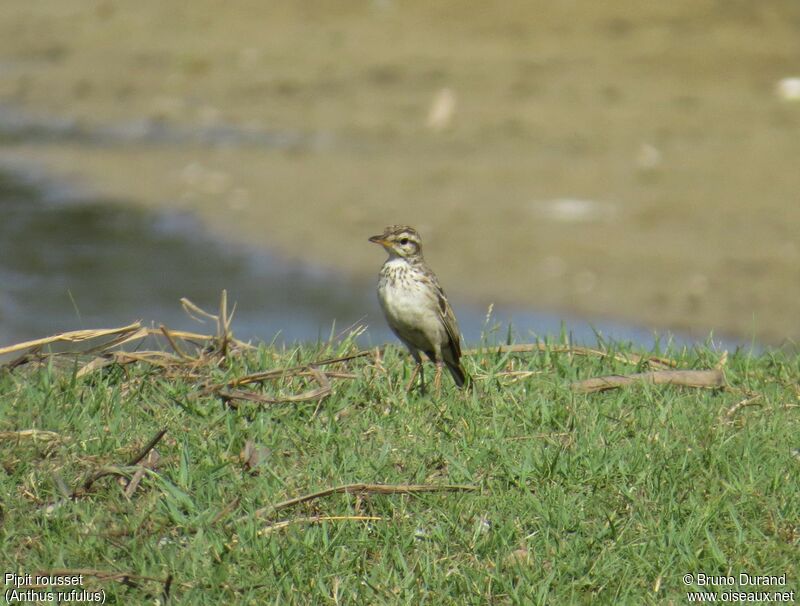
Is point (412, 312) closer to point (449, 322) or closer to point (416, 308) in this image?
point (416, 308)

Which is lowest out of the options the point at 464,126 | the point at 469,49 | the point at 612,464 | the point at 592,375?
the point at 612,464

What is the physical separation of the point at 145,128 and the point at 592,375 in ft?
46.8

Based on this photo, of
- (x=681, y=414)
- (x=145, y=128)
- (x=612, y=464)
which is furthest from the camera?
(x=145, y=128)

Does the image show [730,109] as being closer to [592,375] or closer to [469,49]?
[469,49]

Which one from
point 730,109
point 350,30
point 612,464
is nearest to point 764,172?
point 730,109

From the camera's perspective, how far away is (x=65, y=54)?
2223 centimetres

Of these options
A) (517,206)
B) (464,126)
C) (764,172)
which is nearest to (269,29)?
(464,126)

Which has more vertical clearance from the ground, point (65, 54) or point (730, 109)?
point (65, 54)

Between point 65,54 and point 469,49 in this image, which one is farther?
point 65,54

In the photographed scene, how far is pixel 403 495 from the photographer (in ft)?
16.3

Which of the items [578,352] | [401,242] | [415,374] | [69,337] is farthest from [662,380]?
[69,337]

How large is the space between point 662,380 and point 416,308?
1158 millimetres

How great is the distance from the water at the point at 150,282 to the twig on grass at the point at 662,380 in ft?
17.8

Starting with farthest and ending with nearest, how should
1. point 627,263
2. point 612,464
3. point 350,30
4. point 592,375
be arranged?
point 350,30, point 627,263, point 592,375, point 612,464
